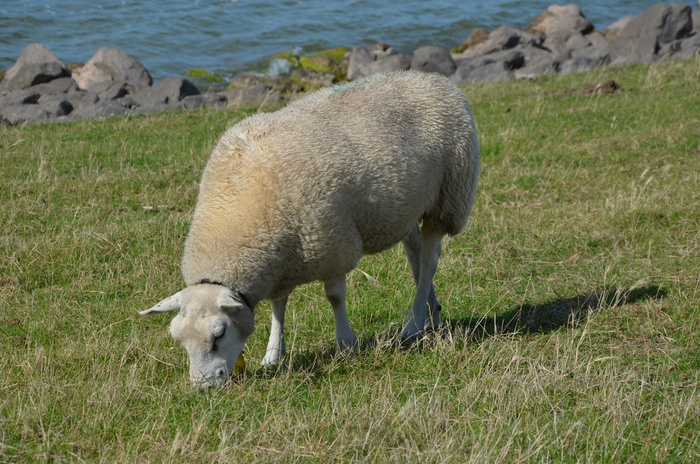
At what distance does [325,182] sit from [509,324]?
5.95 ft

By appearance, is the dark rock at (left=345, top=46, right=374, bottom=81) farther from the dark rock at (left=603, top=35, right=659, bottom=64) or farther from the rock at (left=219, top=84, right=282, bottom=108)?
the dark rock at (left=603, top=35, right=659, bottom=64)

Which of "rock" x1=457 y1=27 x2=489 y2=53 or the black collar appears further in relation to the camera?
"rock" x1=457 y1=27 x2=489 y2=53

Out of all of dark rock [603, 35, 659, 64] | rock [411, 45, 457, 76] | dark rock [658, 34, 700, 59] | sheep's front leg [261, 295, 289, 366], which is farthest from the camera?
rock [411, 45, 457, 76]

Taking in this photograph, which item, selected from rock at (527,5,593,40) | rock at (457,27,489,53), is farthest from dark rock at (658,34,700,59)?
rock at (457,27,489,53)

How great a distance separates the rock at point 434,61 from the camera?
20062mm

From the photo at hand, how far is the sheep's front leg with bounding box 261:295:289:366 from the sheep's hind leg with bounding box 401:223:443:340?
2.78 ft

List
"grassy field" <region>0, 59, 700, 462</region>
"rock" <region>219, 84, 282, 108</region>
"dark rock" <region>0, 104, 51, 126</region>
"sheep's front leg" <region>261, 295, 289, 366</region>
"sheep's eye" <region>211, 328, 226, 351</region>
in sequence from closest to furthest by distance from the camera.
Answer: "grassy field" <region>0, 59, 700, 462</region> < "sheep's eye" <region>211, 328, 226, 351</region> < "sheep's front leg" <region>261, 295, 289, 366</region> < "dark rock" <region>0, 104, 51, 126</region> < "rock" <region>219, 84, 282, 108</region>

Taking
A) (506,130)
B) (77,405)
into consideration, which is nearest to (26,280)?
(77,405)

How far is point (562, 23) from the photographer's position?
2556 centimetres

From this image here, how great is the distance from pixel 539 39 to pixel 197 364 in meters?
20.5

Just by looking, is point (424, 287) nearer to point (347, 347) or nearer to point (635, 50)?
point (347, 347)

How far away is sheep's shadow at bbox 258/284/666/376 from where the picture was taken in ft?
19.0

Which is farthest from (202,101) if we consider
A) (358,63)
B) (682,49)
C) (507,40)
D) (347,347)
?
(507,40)

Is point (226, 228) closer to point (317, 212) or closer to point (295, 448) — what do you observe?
point (317, 212)
